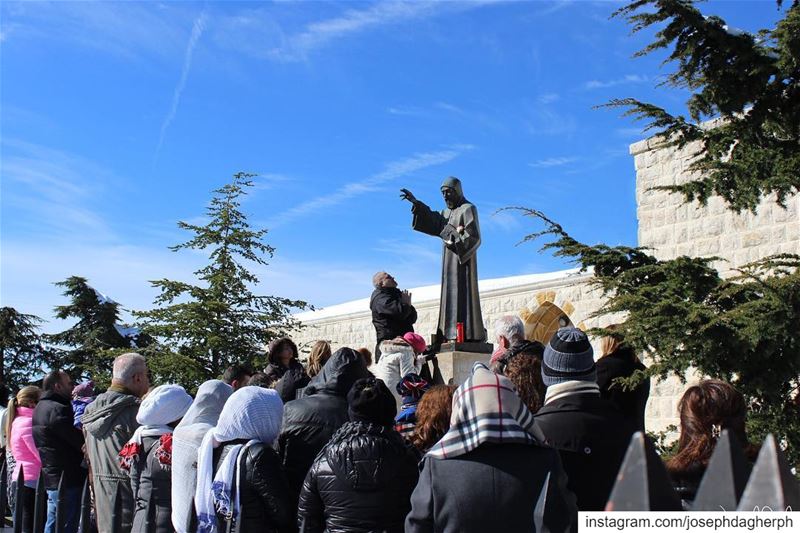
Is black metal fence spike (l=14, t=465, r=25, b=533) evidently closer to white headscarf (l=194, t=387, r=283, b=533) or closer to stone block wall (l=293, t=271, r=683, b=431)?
white headscarf (l=194, t=387, r=283, b=533)

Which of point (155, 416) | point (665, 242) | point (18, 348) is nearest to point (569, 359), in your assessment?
point (155, 416)

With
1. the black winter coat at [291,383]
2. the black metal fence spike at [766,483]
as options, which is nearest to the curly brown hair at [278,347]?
the black winter coat at [291,383]

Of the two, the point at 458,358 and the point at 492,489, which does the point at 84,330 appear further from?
the point at 492,489

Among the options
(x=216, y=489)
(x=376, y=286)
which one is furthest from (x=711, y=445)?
(x=376, y=286)

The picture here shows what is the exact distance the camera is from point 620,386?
16.6 ft

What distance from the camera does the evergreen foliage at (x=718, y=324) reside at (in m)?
4.88

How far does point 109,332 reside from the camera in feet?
71.5

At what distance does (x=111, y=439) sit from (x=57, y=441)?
50.1 inches

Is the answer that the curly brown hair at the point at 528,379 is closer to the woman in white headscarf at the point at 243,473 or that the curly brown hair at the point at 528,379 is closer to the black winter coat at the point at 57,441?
the woman in white headscarf at the point at 243,473

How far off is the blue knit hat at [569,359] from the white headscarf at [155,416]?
251 cm

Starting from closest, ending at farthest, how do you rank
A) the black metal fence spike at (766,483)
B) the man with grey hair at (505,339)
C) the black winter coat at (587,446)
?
the black metal fence spike at (766,483), the black winter coat at (587,446), the man with grey hair at (505,339)

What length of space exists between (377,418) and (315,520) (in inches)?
21.2

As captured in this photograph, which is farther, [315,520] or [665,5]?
[665,5]

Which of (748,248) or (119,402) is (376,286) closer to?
(119,402)
